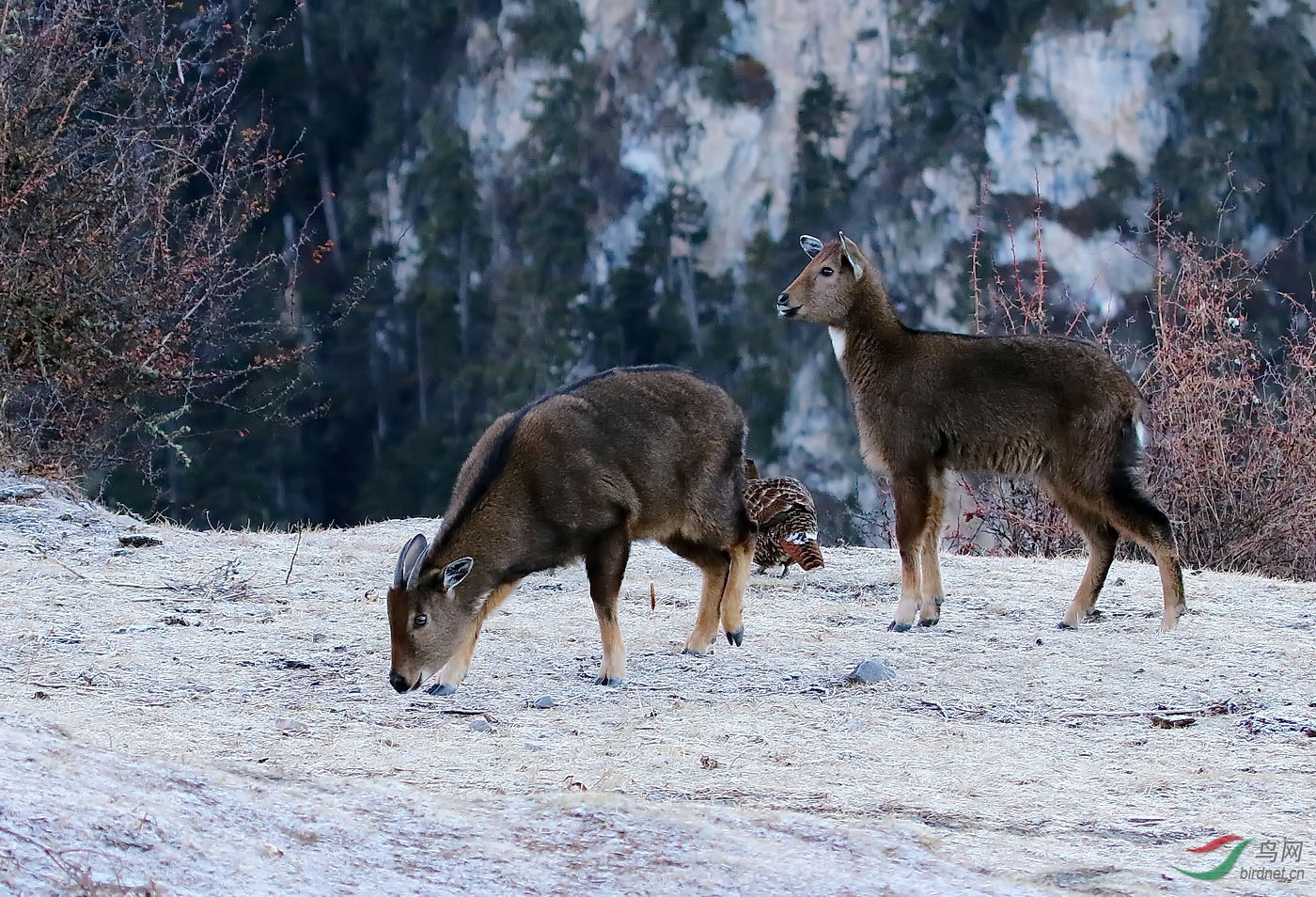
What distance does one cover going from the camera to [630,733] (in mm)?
5578

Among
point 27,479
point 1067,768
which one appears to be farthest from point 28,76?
point 1067,768

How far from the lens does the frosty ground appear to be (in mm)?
3676

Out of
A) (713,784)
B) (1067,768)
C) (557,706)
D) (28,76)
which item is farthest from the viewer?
(28,76)

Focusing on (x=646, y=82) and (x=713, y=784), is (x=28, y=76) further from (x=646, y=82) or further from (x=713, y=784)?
(x=646, y=82)

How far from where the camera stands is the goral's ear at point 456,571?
5965mm

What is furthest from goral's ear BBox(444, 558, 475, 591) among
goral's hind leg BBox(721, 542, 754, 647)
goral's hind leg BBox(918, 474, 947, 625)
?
goral's hind leg BBox(918, 474, 947, 625)

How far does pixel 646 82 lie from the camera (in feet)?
96.8

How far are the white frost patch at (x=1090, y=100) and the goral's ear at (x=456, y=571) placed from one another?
22.7m

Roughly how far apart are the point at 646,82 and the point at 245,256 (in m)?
8.09

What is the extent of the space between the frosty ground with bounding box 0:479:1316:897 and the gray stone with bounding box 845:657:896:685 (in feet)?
0.32

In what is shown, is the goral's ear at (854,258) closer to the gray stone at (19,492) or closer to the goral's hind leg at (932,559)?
the goral's hind leg at (932,559)

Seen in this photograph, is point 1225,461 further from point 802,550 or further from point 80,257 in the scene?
point 80,257

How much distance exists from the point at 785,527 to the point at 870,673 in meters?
2.09

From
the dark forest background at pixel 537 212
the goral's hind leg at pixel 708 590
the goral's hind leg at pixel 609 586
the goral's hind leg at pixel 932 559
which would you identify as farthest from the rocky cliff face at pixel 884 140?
the goral's hind leg at pixel 609 586
